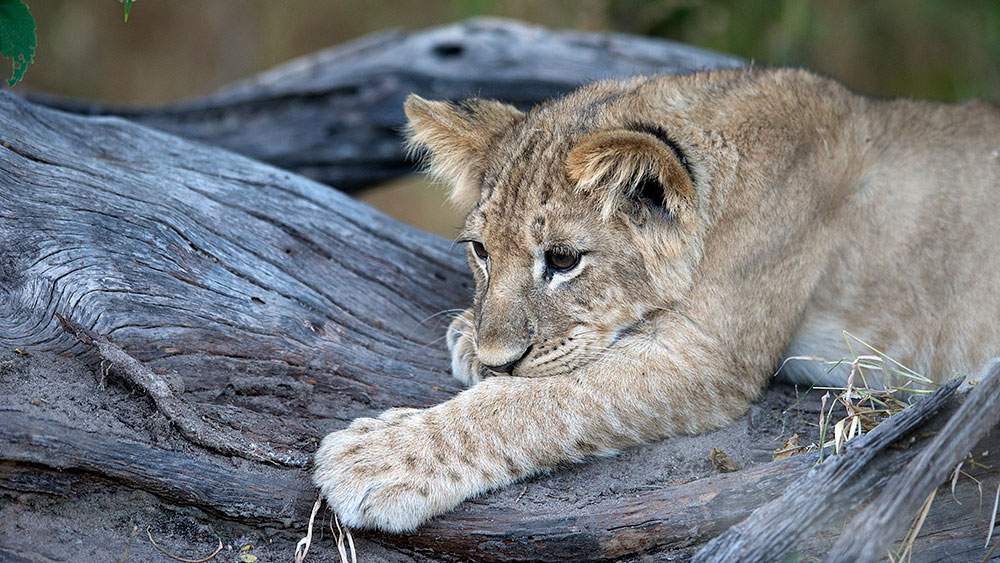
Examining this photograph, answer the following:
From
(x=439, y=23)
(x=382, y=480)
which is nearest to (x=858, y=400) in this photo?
(x=382, y=480)

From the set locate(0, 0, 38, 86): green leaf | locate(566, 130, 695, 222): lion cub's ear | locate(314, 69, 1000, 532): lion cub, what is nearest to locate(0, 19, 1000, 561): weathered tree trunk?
locate(314, 69, 1000, 532): lion cub

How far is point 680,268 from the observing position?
3367mm

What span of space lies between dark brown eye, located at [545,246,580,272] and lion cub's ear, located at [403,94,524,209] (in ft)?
2.82

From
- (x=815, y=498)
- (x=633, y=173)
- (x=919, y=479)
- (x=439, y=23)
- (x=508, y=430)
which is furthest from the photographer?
(x=439, y=23)

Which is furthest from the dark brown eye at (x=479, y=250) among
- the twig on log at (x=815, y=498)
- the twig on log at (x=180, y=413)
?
the twig on log at (x=815, y=498)

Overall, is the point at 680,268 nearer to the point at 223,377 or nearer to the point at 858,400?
the point at 858,400

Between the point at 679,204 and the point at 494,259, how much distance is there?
2.58ft

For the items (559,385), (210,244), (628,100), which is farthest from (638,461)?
(210,244)

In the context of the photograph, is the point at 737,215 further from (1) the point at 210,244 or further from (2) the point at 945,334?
(1) the point at 210,244

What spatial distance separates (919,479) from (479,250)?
2062 millimetres

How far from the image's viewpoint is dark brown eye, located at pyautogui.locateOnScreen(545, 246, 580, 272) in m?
3.35

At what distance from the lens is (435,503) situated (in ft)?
9.37

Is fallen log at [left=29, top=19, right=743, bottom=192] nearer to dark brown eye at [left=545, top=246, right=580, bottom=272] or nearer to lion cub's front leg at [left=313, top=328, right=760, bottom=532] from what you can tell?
dark brown eye at [left=545, top=246, right=580, bottom=272]

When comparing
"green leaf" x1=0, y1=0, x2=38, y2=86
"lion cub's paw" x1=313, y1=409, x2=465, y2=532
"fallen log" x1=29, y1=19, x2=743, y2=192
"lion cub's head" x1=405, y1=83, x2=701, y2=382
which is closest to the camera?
"lion cub's paw" x1=313, y1=409, x2=465, y2=532
